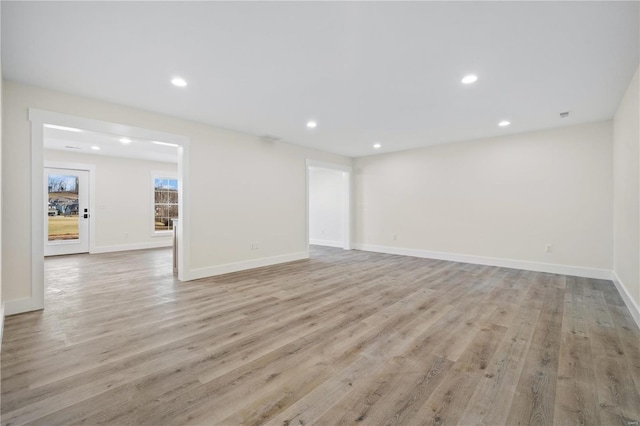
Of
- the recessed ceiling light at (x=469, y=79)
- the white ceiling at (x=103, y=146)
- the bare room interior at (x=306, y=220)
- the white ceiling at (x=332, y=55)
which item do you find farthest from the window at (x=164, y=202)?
the recessed ceiling light at (x=469, y=79)

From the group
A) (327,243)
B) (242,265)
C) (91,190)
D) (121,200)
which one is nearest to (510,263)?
(327,243)

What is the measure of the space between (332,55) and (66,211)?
793 centimetres

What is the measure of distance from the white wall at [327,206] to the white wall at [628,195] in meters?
5.26

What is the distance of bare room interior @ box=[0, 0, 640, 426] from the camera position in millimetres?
1815

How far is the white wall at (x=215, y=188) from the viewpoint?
3.10 m

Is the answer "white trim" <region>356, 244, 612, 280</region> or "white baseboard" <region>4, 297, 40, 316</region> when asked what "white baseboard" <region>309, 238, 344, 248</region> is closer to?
"white trim" <region>356, 244, 612, 280</region>

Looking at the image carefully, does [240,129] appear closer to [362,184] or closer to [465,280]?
[362,184]

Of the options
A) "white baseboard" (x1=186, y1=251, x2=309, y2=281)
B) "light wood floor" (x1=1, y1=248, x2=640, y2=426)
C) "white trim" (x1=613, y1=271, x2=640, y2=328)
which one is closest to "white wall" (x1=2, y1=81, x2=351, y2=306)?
"white baseboard" (x1=186, y1=251, x2=309, y2=281)

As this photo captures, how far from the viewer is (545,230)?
5.02 metres

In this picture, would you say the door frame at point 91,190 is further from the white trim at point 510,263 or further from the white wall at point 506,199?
the white trim at point 510,263

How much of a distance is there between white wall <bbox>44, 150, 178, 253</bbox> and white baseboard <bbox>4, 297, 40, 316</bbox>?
4.75 m

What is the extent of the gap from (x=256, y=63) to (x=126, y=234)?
7.11 metres

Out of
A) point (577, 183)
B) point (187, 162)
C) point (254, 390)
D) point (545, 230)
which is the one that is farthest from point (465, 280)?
point (187, 162)

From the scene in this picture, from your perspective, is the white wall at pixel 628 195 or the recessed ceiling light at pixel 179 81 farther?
the recessed ceiling light at pixel 179 81
